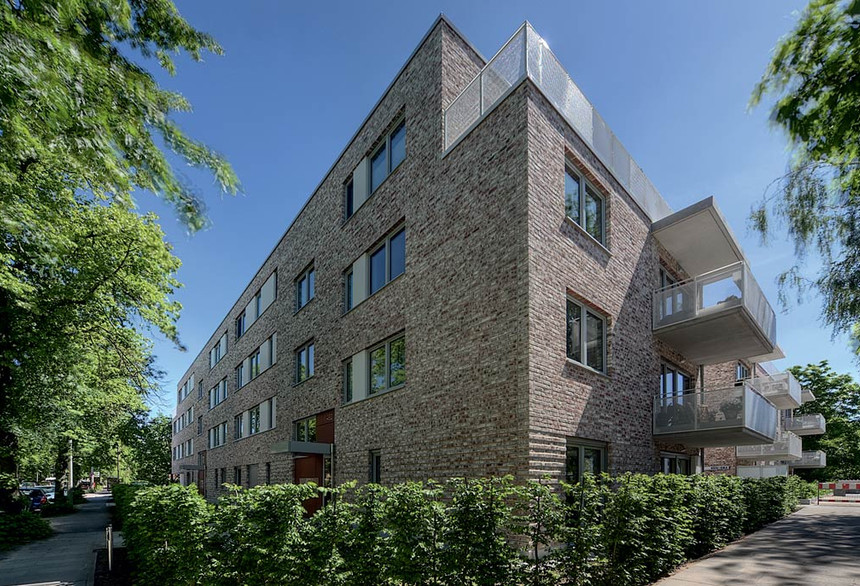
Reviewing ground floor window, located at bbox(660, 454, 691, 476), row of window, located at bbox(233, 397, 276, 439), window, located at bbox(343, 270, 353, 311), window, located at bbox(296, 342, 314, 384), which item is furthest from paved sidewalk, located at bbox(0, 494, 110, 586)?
ground floor window, located at bbox(660, 454, 691, 476)

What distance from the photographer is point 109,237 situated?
15.9 m

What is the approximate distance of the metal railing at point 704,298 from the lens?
41.9ft

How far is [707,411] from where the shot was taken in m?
13.2

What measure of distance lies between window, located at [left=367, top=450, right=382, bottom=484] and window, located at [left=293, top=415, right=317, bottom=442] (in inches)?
183

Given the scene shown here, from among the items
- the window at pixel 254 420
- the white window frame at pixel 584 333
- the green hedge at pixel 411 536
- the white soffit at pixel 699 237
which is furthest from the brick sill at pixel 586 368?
the window at pixel 254 420

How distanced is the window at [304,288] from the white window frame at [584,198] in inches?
439

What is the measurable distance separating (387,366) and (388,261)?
284 cm

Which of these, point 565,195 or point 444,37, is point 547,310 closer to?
point 565,195

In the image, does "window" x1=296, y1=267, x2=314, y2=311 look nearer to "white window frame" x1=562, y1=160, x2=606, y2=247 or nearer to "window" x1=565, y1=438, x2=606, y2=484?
"white window frame" x1=562, y1=160, x2=606, y2=247

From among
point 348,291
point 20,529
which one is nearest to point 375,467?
point 348,291

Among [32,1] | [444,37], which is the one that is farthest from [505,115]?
[32,1]

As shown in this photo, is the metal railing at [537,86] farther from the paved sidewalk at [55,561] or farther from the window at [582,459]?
the paved sidewalk at [55,561]

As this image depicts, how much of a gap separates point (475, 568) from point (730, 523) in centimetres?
878

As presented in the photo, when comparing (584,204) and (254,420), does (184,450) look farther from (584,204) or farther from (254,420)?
(584,204)
